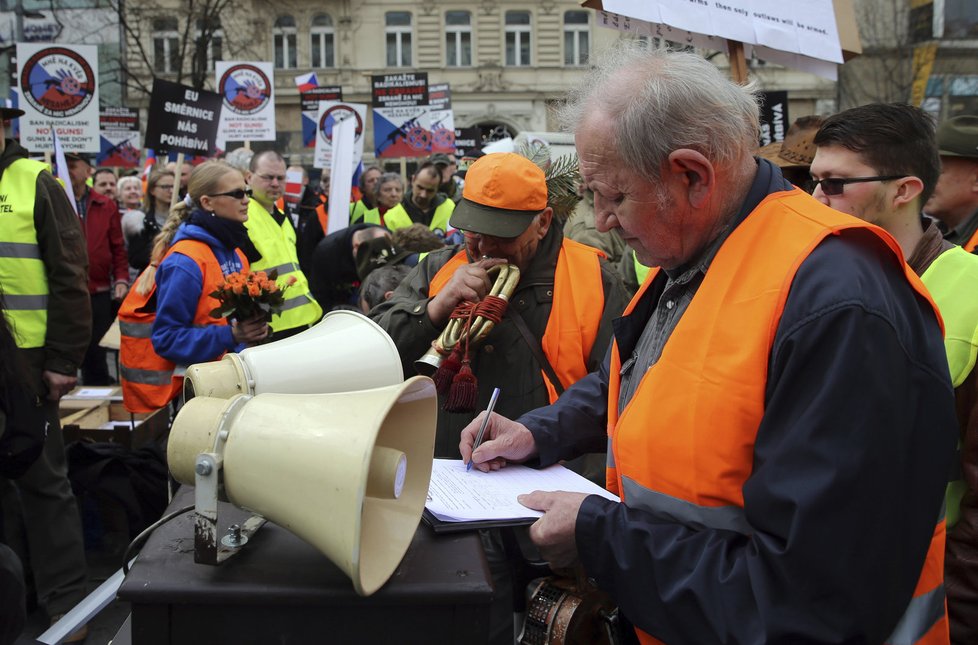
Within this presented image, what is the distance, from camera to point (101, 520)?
4.75m

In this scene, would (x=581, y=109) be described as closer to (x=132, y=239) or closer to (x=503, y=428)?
(x=503, y=428)

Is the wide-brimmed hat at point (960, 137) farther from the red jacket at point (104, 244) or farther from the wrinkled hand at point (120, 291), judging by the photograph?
the red jacket at point (104, 244)

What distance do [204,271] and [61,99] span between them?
5.22 meters

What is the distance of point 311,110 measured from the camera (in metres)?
14.5

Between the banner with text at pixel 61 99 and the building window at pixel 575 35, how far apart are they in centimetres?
3353

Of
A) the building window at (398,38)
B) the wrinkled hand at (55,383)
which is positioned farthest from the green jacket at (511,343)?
the building window at (398,38)

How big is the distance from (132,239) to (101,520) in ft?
15.8

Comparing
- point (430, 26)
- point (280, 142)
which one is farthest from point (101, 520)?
point (430, 26)

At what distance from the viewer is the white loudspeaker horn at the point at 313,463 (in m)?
1.30

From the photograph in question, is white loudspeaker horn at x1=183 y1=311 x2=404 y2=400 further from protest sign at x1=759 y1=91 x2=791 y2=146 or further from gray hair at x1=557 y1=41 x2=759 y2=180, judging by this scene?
protest sign at x1=759 y1=91 x2=791 y2=146

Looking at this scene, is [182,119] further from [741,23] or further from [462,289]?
[462,289]

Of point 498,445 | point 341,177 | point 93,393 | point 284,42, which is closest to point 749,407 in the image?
point 498,445

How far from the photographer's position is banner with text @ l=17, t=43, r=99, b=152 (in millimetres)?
8227

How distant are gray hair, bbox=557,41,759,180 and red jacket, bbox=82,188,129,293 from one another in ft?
24.7
